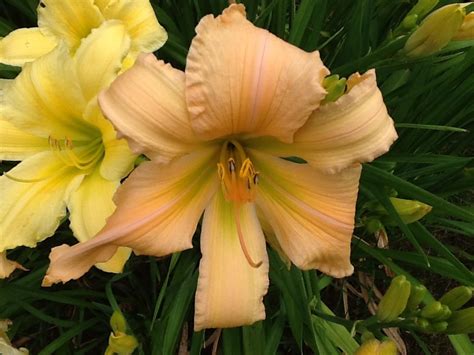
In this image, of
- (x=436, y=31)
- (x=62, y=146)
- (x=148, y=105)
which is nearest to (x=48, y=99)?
(x=62, y=146)

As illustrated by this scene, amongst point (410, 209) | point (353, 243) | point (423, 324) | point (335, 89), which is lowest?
point (353, 243)

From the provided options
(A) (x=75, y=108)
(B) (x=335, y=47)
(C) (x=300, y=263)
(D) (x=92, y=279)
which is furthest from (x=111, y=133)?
(B) (x=335, y=47)

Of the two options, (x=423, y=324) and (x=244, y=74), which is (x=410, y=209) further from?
(x=244, y=74)

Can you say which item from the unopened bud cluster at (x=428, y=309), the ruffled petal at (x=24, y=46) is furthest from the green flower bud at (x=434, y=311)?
the ruffled petal at (x=24, y=46)

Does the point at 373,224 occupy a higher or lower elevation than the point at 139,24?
lower

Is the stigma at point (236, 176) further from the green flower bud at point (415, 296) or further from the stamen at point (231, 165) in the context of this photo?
the green flower bud at point (415, 296)

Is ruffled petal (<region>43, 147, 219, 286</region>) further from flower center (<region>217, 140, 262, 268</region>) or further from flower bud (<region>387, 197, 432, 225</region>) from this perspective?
flower bud (<region>387, 197, 432, 225</region>)

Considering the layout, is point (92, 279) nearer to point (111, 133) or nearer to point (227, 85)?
point (111, 133)
